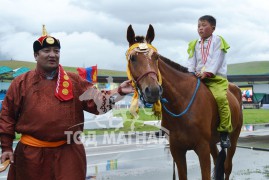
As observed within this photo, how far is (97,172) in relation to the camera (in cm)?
838

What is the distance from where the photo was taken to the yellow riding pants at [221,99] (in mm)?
5609

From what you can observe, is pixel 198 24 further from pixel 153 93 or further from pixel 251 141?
pixel 251 141

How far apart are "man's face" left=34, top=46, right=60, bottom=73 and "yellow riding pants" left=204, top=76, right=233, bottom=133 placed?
2.62 metres

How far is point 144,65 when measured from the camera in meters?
4.43

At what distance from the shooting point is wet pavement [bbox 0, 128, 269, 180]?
8.14 meters

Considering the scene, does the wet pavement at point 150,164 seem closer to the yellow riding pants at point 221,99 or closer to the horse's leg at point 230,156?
the horse's leg at point 230,156

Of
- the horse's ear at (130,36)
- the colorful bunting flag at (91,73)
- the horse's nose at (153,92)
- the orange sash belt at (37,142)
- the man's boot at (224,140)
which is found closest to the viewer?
the orange sash belt at (37,142)

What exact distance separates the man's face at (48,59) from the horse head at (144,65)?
969 millimetres

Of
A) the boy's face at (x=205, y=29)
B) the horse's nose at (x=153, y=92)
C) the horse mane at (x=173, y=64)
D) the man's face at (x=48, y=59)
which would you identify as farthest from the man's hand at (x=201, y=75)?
the man's face at (x=48, y=59)

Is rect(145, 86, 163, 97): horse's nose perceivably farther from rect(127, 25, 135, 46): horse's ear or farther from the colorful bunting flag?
the colorful bunting flag

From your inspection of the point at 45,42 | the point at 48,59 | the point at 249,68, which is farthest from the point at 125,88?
the point at 249,68

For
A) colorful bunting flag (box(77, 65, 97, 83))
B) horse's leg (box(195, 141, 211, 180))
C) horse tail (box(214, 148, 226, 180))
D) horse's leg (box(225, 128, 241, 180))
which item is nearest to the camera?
horse's leg (box(195, 141, 211, 180))

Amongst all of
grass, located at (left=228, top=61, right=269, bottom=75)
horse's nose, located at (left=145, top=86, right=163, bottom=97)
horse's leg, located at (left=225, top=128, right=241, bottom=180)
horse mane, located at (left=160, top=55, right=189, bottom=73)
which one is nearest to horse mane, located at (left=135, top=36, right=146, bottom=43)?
horse mane, located at (left=160, top=55, right=189, bottom=73)

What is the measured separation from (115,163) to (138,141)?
15.2 ft
